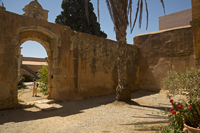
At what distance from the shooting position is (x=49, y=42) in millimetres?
8117

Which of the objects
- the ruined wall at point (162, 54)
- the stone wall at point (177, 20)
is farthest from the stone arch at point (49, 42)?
the stone wall at point (177, 20)

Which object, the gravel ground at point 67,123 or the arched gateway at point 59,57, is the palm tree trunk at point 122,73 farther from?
the gravel ground at point 67,123

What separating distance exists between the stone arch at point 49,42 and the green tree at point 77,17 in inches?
425

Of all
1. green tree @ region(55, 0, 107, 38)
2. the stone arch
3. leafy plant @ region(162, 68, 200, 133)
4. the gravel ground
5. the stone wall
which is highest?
green tree @ region(55, 0, 107, 38)

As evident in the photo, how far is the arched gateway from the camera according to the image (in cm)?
611

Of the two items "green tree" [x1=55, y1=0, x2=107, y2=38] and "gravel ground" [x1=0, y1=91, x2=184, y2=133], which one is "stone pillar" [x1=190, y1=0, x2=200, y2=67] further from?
"green tree" [x1=55, y1=0, x2=107, y2=38]

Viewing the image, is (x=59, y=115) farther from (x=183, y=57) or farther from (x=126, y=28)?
(x=183, y=57)

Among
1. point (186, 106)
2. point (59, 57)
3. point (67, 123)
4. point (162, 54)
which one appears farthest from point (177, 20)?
point (67, 123)

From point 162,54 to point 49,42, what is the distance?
8.14 meters

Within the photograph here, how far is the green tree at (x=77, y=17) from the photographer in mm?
18750

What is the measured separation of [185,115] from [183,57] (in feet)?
29.0

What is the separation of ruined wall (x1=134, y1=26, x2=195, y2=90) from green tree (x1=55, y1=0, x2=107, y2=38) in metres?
7.69

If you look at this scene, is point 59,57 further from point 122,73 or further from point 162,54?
point 162,54

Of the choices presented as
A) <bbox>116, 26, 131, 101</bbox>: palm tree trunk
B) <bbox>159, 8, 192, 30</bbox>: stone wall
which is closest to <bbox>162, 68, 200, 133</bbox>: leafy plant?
<bbox>116, 26, 131, 101</bbox>: palm tree trunk
